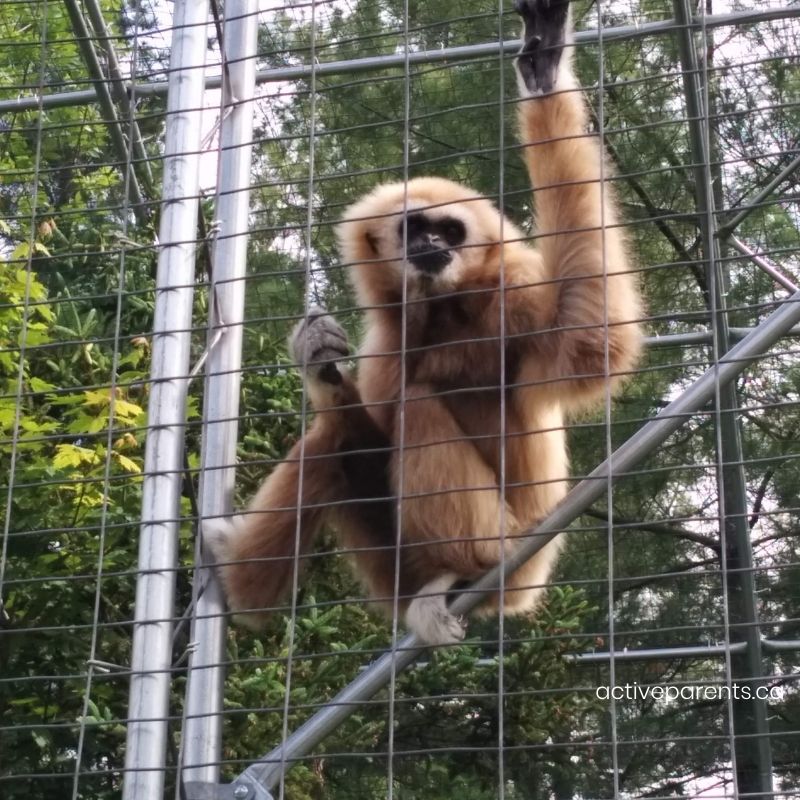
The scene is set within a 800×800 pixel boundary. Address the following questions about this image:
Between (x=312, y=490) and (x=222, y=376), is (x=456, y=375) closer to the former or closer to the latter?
(x=312, y=490)

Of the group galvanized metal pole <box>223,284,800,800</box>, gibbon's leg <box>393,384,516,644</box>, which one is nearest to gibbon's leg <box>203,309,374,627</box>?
gibbon's leg <box>393,384,516,644</box>

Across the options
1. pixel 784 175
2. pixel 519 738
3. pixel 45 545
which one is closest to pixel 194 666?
pixel 45 545

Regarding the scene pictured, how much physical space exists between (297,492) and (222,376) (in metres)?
0.75

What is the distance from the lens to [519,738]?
6.52 m

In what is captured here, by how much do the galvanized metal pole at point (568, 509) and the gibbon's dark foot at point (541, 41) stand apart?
1.07m

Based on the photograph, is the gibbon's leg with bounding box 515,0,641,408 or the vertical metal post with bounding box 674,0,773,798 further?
the vertical metal post with bounding box 674,0,773,798

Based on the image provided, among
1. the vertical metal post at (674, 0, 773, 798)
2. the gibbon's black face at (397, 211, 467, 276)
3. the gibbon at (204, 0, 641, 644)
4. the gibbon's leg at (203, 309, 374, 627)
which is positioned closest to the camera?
the gibbon at (204, 0, 641, 644)

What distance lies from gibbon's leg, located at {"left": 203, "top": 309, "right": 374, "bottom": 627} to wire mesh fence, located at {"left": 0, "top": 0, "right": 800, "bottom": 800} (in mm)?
95

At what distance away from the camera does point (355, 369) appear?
17.9 ft

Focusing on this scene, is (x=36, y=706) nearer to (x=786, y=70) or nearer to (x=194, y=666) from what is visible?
(x=194, y=666)

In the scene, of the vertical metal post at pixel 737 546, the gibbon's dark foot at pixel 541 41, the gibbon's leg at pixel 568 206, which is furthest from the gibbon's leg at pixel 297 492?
the vertical metal post at pixel 737 546

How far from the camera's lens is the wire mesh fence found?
13.4 ft

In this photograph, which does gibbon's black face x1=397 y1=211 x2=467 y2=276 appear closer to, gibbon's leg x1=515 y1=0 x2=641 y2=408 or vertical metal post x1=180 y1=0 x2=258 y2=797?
gibbon's leg x1=515 y1=0 x2=641 y2=408

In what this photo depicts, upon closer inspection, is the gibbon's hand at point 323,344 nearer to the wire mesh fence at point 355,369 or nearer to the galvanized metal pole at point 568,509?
the wire mesh fence at point 355,369
